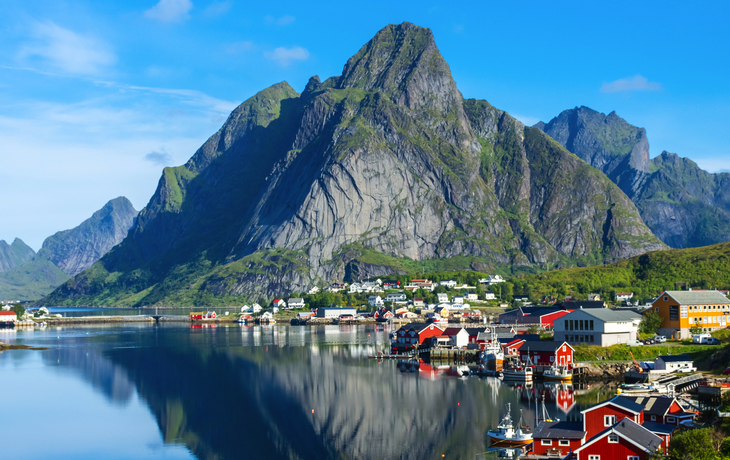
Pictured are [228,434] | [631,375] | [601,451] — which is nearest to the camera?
[601,451]

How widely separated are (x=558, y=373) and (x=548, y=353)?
12.3 ft

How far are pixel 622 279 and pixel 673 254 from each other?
1338 cm

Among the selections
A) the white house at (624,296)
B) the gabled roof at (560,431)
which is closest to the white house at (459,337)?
the white house at (624,296)

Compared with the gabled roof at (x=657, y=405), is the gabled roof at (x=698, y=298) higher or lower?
higher

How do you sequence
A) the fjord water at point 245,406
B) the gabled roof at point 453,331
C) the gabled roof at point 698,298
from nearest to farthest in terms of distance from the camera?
1. the fjord water at point 245,406
2. the gabled roof at point 698,298
3. the gabled roof at point 453,331

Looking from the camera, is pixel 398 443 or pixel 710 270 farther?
pixel 710 270

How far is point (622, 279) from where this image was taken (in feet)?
558

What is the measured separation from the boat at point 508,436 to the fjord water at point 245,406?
0.74m


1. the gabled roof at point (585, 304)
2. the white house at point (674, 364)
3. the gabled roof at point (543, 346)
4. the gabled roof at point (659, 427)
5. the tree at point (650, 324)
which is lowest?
the white house at point (674, 364)

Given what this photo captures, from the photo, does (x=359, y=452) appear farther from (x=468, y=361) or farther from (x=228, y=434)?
(x=468, y=361)

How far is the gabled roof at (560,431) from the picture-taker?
41438 millimetres

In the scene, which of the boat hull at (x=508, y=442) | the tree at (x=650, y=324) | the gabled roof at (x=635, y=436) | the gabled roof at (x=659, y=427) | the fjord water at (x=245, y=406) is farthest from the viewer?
the tree at (x=650, y=324)

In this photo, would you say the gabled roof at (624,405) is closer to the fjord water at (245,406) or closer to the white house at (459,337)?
the fjord water at (245,406)

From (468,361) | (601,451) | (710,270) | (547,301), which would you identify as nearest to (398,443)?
(601,451)
